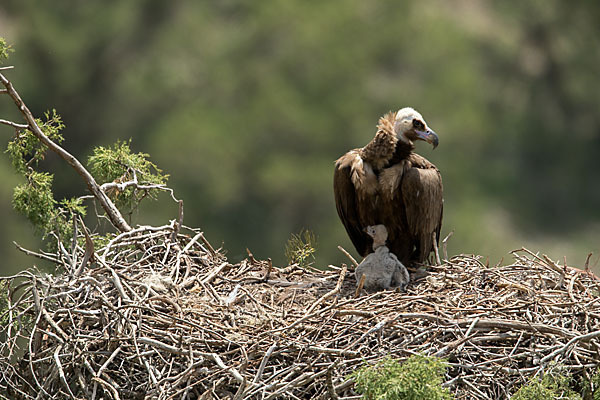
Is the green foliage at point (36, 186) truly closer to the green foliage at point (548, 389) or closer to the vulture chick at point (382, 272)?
the vulture chick at point (382, 272)

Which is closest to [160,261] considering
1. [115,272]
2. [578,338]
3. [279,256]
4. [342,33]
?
[115,272]

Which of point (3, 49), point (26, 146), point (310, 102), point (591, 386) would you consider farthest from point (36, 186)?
point (310, 102)

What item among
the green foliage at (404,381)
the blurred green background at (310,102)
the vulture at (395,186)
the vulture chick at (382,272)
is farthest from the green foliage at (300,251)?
the blurred green background at (310,102)

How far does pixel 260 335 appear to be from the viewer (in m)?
3.84

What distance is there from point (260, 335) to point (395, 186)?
54.7 inches

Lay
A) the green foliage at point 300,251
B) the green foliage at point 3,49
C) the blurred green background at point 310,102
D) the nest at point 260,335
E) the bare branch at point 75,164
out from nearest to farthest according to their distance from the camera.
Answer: the nest at point 260,335 < the bare branch at point 75,164 < the green foliage at point 3,49 < the green foliage at point 300,251 < the blurred green background at point 310,102

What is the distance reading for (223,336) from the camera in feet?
12.9

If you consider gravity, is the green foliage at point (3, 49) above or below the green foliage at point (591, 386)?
above

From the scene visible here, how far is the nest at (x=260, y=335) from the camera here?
12.0 feet

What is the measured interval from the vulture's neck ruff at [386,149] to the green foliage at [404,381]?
1670 mm

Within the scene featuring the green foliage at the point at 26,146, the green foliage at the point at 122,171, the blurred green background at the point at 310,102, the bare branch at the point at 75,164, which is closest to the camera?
the bare branch at the point at 75,164

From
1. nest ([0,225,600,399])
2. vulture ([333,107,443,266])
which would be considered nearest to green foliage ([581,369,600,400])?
nest ([0,225,600,399])

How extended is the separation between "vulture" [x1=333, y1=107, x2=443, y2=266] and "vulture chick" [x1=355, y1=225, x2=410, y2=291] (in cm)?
26

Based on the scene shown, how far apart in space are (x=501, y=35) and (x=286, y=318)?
572 inches
